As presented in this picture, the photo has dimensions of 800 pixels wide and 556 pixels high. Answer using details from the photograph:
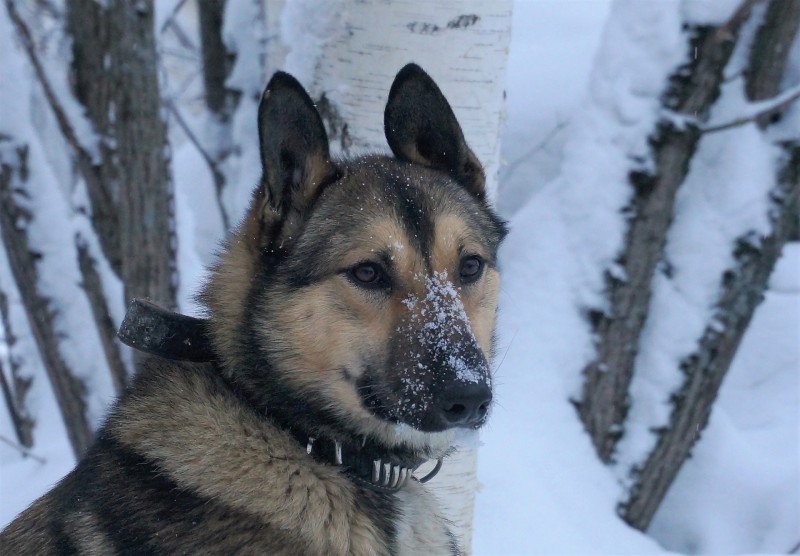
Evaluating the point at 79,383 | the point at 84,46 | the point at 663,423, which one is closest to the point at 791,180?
the point at 663,423

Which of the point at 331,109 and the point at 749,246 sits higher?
the point at 331,109

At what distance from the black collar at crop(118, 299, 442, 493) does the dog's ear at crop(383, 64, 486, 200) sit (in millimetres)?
873

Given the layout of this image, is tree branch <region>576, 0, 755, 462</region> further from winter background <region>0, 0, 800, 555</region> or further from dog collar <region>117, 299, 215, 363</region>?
dog collar <region>117, 299, 215, 363</region>

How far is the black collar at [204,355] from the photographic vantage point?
2.24 metres

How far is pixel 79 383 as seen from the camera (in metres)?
5.20

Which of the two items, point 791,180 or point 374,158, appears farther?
point 791,180

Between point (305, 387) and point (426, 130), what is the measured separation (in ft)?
3.11

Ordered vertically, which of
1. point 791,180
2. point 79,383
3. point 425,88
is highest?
point 425,88

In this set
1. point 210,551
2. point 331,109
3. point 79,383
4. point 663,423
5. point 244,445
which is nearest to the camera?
point 210,551

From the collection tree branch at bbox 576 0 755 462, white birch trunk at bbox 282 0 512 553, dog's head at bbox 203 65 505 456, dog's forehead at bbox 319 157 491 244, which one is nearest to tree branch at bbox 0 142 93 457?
white birch trunk at bbox 282 0 512 553

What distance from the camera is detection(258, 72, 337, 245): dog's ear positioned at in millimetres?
2201

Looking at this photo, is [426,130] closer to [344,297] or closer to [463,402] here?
[344,297]

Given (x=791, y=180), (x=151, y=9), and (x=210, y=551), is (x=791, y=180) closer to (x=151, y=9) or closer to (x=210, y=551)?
(x=151, y=9)

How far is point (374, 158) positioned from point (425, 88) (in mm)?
272
